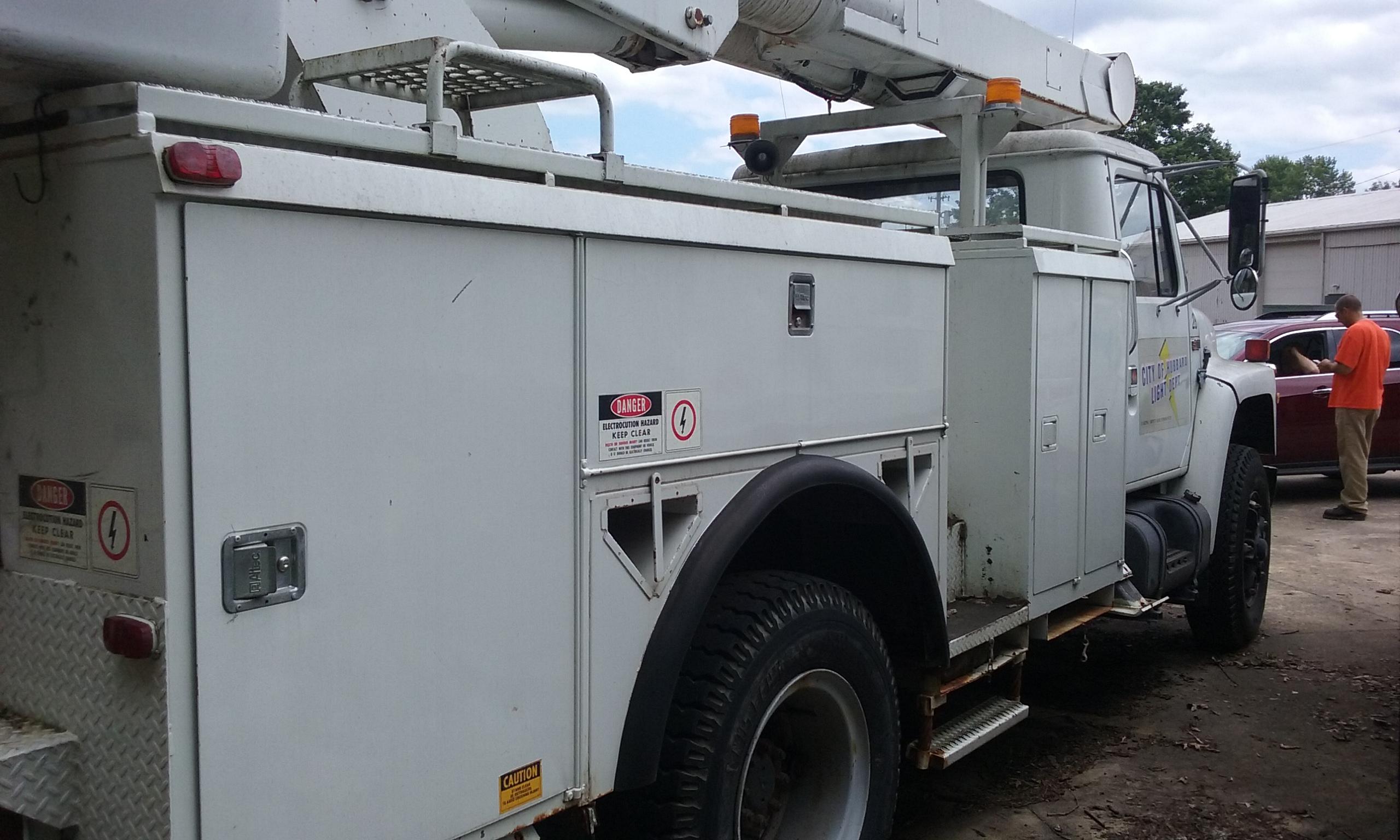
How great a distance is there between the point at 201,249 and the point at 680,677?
57.9 inches

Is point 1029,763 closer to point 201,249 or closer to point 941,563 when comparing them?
point 941,563

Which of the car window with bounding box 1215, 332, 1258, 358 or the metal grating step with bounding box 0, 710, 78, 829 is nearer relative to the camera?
the metal grating step with bounding box 0, 710, 78, 829

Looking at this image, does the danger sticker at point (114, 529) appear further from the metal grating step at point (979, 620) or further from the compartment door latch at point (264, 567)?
the metal grating step at point (979, 620)

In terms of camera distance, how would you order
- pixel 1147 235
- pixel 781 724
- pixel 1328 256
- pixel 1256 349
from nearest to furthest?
pixel 781 724 → pixel 1147 235 → pixel 1256 349 → pixel 1328 256

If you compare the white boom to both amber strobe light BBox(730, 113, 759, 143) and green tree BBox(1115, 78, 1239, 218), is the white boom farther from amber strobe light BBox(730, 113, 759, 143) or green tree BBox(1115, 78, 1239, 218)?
green tree BBox(1115, 78, 1239, 218)

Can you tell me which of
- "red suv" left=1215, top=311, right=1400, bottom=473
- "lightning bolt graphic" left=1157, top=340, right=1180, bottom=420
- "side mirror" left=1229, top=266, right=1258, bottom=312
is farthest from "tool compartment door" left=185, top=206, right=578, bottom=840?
"red suv" left=1215, top=311, right=1400, bottom=473

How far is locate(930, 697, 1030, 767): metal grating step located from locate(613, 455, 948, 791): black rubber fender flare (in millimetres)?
1065

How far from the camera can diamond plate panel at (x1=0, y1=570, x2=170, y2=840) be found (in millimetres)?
1840

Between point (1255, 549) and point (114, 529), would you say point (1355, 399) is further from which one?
point (114, 529)

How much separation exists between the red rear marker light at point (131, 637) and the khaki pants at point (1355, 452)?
11.5 m

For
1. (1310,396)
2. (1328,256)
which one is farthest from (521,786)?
(1328,256)

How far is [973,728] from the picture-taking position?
13.6 ft

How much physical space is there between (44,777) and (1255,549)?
6.32 metres

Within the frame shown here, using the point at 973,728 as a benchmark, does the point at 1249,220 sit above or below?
above
